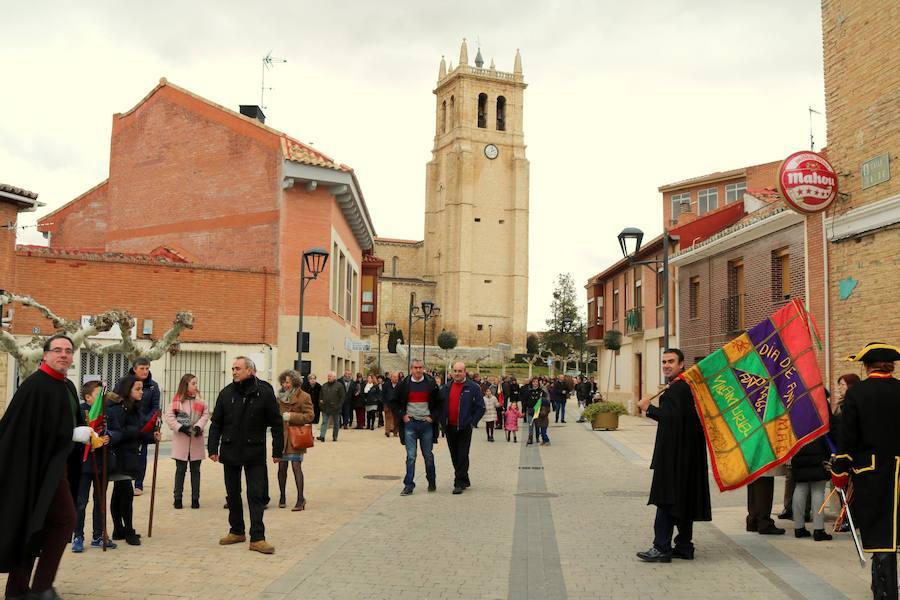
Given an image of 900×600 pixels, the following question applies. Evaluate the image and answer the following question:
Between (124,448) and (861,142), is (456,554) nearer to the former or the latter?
(124,448)

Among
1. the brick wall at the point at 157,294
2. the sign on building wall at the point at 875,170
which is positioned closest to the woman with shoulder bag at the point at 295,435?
the sign on building wall at the point at 875,170

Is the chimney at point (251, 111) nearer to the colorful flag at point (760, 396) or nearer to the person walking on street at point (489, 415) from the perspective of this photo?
the person walking on street at point (489, 415)

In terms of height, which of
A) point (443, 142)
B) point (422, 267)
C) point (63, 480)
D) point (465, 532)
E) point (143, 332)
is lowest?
point (465, 532)

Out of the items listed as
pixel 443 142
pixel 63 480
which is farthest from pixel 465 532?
pixel 443 142

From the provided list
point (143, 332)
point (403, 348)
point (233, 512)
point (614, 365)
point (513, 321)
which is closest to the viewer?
point (233, 512)

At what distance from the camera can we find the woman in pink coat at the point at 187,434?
1021 centimetres

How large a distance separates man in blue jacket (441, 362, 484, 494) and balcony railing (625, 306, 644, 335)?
78.6 feet

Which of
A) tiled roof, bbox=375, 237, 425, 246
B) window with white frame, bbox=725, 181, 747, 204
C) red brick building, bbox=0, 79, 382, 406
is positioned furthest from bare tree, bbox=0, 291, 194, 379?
tiled roof, bbox=375, 237, 425, 246

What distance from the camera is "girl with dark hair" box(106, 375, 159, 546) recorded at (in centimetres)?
789

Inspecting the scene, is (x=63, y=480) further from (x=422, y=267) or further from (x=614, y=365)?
(x=422, y=267)

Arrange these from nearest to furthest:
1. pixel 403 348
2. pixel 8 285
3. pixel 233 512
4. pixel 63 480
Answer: pixel 63 480, pixel 233 512, pixel 8 285, pixel 403 348

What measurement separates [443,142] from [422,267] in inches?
580

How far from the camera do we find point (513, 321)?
90.8 meters

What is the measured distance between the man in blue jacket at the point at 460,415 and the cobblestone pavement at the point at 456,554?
0.45 m
